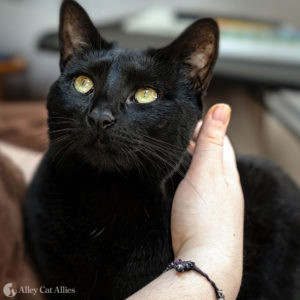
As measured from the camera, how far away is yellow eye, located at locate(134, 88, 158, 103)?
776 millimetres

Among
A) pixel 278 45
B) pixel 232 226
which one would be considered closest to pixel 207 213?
pixel 232 226

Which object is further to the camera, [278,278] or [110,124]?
[278,278]

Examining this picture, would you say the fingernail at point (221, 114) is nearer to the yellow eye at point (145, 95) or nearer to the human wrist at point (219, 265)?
the yellow eye at point (145, 95)

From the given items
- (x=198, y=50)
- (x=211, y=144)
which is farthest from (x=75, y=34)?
(x=211, y=144)

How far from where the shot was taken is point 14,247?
858mm

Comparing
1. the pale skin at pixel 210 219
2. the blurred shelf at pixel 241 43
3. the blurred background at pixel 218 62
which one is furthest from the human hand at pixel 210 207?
the blurred shelf at pixel 241 43

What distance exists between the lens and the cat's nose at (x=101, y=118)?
2.25ft

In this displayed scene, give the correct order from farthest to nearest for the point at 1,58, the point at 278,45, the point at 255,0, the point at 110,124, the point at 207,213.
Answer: the point at 255,0
the point at 1,58
the point at 278,45
the point at 207,213
the point at 110,124

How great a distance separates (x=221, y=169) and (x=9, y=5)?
2673 mm

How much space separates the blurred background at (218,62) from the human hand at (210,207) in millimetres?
388

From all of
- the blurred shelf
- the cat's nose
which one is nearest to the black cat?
the cat's nose

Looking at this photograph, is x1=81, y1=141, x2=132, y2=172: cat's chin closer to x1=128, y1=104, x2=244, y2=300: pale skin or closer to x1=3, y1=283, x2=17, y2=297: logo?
x1=128, y1=104, x2=244, y2=300: pale skin

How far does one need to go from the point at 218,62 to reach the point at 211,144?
1.01 m

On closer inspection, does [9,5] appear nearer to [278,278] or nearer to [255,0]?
[255,0]
